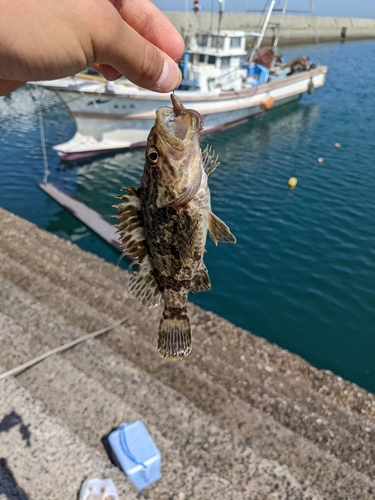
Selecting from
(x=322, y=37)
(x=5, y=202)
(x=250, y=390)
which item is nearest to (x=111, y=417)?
(x=250, y=390)

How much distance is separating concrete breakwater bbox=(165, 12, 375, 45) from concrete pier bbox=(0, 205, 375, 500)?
73.1m

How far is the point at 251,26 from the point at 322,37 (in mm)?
19304

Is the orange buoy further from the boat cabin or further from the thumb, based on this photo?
the thumb

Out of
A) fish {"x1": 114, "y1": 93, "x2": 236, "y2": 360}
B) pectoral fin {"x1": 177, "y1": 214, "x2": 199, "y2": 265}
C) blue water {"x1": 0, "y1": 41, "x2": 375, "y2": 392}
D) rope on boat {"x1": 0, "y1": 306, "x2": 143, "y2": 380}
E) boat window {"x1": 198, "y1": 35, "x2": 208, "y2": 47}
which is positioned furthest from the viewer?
boat window {"x1": 198, "y1": 35, "x2": 208, "y2": 47}

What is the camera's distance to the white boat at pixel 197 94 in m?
21.8

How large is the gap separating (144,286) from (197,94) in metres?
24.1

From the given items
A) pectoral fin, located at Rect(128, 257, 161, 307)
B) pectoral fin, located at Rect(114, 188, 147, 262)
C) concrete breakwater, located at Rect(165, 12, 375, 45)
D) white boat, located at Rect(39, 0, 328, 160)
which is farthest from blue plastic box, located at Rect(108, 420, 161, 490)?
concrete breakwater, located at Rect(165, 12, 375, 45)

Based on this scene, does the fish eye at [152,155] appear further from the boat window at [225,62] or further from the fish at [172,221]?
the boat window at [225,62]

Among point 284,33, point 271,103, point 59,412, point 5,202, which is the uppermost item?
point 284,33

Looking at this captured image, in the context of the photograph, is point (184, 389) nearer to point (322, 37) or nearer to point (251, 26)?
point (251, 26)

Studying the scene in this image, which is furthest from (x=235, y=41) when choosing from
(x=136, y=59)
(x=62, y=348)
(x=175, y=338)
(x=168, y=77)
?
(x=175, y=338)

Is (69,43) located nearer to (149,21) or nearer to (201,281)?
(149,21)

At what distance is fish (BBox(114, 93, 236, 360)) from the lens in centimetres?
286

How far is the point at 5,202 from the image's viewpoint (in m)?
17.7
